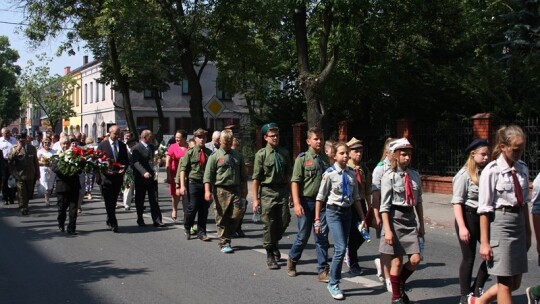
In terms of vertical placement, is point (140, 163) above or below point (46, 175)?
above

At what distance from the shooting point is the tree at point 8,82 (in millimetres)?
76438

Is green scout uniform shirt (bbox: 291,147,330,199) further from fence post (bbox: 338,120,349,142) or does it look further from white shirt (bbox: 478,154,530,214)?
fence post (bbox: 338,120,349,142)

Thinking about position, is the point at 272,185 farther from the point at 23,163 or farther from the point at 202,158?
the point at 23,163

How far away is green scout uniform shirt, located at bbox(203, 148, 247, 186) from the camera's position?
28.2ft

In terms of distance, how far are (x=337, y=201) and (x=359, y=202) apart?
48cm

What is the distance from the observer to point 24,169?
13234mm

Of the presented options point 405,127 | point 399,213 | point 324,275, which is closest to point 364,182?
point 324,275

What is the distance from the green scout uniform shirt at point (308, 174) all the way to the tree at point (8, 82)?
75.6 metres

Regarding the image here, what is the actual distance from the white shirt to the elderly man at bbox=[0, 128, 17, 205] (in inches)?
482

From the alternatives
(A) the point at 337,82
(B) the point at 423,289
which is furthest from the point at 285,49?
(B) the point at 423,289

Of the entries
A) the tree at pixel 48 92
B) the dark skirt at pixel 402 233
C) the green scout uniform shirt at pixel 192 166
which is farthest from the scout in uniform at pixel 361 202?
the tree at pixel 48 92

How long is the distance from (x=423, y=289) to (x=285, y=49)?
1949 centimetres

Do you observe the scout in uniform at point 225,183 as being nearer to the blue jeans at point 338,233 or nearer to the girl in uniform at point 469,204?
the blue jeans at point 338,233

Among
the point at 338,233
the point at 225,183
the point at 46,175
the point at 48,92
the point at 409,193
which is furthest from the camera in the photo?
the point at 48,92
